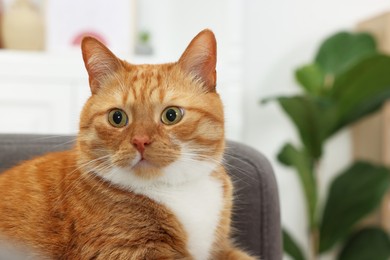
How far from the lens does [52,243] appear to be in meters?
0.78

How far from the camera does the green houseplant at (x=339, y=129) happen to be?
1.95 meters

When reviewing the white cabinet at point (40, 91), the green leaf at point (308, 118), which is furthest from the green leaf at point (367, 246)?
A: the white cabinet at point (40, 91)

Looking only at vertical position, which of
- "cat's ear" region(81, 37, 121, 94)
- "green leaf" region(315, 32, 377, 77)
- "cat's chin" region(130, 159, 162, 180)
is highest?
"green leaf" region(315, 32, 377, 77)

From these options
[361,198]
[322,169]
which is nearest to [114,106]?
[361,198]

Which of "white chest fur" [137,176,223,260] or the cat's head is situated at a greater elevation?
the cat's head

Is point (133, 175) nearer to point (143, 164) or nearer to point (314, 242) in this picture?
point (143, 164)

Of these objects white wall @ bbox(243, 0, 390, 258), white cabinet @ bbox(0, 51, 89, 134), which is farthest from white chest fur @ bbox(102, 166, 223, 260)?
white wall @ bbox(243, 0, 390, 258)

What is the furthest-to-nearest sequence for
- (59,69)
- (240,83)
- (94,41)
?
(240,83)
(59,69)
(94,41)

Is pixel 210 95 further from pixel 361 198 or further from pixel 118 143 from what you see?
pixel 361 198

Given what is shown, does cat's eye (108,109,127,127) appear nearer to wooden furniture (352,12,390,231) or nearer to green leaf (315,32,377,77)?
green leaf (315,32,377,77)

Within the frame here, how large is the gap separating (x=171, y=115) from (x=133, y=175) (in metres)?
0.11

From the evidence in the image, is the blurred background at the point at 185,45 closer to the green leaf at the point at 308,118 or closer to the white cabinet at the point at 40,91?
the white cabinet at the point at 40,91

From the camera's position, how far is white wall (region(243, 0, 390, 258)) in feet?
7.82

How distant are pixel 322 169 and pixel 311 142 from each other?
1.58ft
